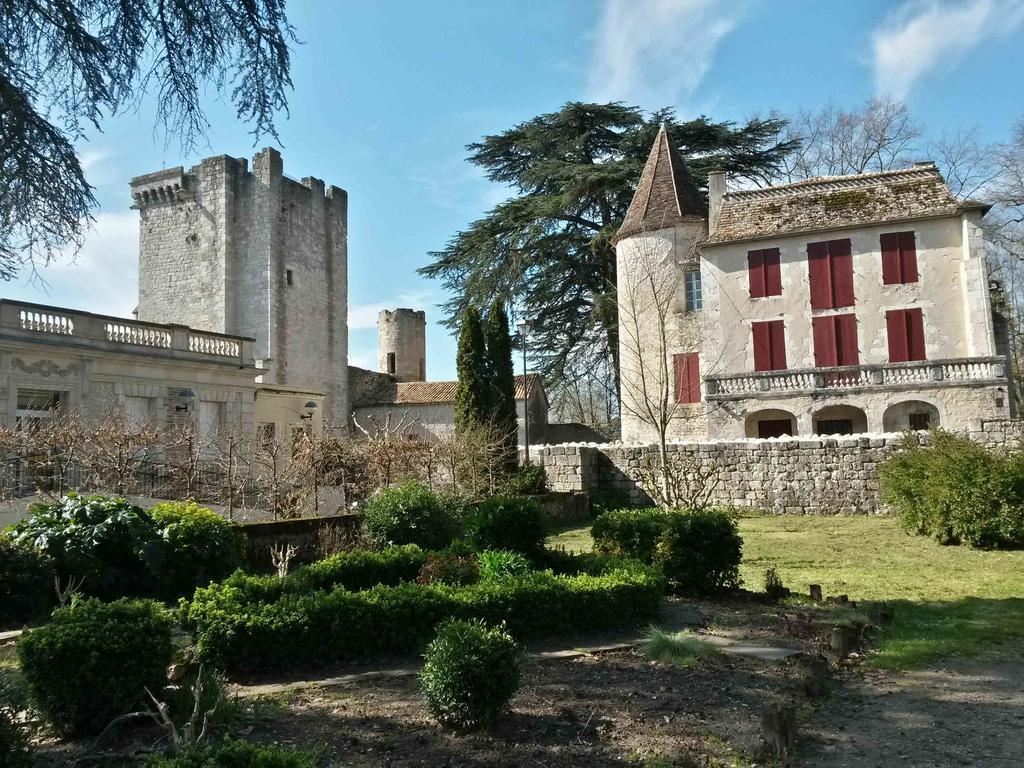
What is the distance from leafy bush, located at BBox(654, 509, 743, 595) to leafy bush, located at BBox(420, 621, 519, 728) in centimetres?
435

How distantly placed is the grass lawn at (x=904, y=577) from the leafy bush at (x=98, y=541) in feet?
23.5

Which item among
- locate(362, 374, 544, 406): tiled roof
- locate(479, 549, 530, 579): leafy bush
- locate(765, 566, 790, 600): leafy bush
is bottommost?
locate(765, 566, 790, 600): leafy bush

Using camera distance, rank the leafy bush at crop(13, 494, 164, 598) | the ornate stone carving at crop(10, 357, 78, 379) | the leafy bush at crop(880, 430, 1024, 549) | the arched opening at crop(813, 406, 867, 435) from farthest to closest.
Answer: the arched opening at crop(813, 406, 867, 435)
the ornate stone carving at crop(10, 357, 78, 379)
the leafy bush at crop(880, 430, 1024, 549)
the leafy bush at crop(13, 494, 164, 598)

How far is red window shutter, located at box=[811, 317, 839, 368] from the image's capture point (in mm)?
23250

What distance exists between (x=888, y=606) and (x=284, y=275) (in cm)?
2642

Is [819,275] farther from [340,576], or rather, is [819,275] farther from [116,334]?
[116,334]

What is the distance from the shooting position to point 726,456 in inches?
736

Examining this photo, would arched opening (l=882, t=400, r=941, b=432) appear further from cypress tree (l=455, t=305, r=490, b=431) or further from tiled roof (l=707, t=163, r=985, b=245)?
cypress tree (l=455, t=305, r=490, b=431)

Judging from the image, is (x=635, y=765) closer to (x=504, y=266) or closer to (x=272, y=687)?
(x=272, y=687)

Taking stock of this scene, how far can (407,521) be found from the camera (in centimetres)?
1098

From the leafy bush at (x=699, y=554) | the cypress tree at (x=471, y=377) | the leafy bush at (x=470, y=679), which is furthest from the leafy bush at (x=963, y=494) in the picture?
the leafy bush at (x=470, y=679)

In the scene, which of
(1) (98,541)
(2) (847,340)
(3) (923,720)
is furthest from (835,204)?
(1) (98,541)

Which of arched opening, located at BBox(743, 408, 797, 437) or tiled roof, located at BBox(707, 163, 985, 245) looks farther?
tiled roof, located at BBox(707, 163, 985, 245)

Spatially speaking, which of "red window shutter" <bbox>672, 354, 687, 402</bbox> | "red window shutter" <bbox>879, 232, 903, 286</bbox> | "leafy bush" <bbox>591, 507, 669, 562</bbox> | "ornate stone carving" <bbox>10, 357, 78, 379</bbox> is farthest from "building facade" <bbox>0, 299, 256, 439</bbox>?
"red window shutter" <bbox>879, 232, 903, 286</bbox>
